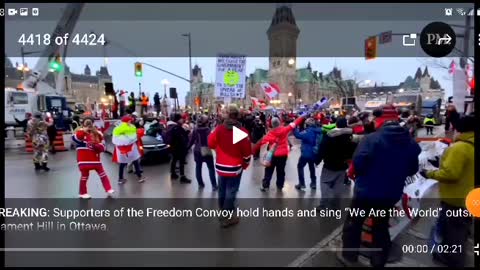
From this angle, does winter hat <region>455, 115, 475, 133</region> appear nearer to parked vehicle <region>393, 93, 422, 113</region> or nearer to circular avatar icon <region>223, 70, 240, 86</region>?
circular avatar icon <region>223, 70, 240, 86</region>

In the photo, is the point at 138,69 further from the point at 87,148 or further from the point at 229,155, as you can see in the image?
the point at 229,155

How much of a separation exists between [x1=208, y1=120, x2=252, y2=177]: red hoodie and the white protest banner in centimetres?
641

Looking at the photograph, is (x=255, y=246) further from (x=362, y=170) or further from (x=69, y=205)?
(x=69, y=205)

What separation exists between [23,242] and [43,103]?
61.4 feet

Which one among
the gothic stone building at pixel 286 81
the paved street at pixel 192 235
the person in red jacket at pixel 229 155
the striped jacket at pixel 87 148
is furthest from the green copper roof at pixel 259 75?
the person in red jacket at pixel 229 155

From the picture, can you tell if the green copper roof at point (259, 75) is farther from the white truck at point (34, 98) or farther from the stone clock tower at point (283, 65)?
the white truck at point (34, 98)

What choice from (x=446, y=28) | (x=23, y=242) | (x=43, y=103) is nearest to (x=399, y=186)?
(x=446, y=28)

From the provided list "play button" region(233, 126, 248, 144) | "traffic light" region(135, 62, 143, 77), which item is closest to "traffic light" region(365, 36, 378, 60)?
"play button" region(233, 126, 248, 144)

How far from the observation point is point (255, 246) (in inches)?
149

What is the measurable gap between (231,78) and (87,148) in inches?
A: 246

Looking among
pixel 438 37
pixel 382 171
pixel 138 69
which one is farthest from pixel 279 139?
pixel 138 69
